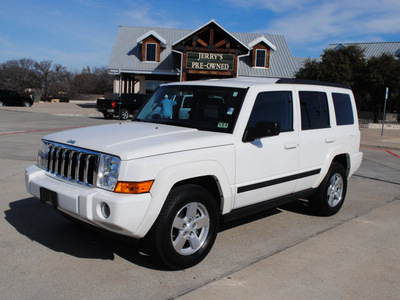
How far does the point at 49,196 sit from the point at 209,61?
2466 centimetres

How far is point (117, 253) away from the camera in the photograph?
165 inches

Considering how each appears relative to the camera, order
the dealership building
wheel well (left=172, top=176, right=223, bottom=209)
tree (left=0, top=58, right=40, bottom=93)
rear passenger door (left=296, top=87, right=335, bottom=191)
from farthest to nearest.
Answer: tree (left=0, top=58, right=40, bottom=93), the dealership building, rear passenger door (left=296, top=87, right=335, bottom=191), wheel well (left=172, top=176, right=223, bottom=209)

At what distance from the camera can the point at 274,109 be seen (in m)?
4.74

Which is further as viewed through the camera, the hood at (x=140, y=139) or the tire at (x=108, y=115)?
the tire at (x=108, y=115)

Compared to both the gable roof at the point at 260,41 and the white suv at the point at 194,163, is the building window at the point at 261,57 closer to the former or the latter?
the gable roof at the point at 260,41

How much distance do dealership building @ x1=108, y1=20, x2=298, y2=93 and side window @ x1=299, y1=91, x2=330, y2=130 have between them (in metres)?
22.3

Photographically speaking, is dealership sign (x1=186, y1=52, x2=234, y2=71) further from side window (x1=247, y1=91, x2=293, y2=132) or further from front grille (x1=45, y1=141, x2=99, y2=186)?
front grille (x1=45, y1=141, x2=99, y2=186)

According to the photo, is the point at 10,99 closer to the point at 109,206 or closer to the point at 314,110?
the point at 314,110

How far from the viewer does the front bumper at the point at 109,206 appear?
129 inches

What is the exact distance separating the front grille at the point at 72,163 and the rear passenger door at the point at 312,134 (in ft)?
8.51

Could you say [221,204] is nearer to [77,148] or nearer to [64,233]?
[77,148]

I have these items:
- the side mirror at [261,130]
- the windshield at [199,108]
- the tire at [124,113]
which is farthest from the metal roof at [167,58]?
the side mirror at [261,130]

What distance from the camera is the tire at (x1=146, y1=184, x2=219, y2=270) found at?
3.58 m

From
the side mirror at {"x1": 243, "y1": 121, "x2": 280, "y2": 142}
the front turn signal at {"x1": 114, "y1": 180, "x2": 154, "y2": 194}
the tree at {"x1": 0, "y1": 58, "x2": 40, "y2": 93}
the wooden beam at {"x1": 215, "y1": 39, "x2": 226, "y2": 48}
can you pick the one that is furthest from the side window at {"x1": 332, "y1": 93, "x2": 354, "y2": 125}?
the tree at {"x1": 0, "y1": 58, "x2": 40, "y2": 93}
